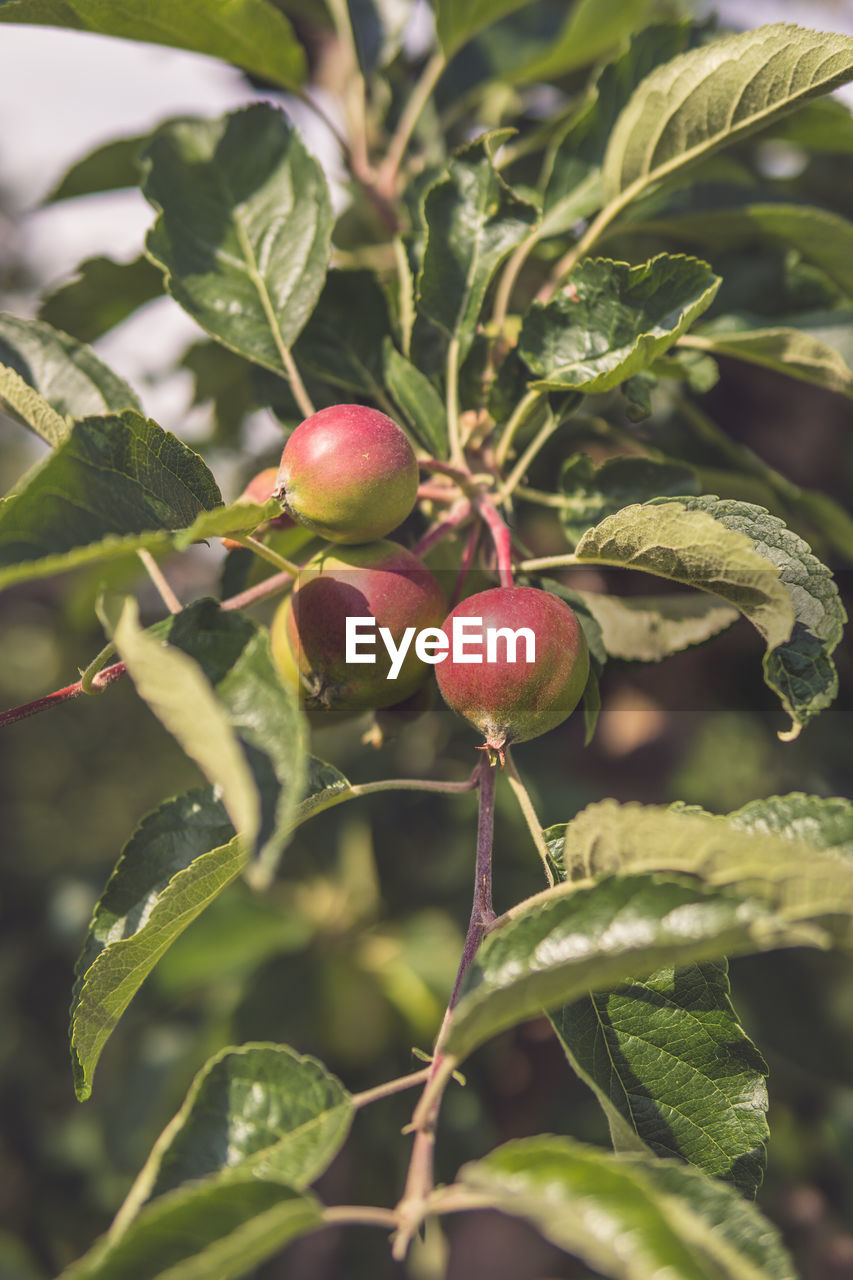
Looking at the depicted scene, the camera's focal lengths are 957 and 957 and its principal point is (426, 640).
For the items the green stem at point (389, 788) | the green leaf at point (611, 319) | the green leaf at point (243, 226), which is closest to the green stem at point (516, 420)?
the green leaf at point (611, 319)

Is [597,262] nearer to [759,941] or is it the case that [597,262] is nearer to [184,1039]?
[759,941]

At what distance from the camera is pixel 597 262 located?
0.94 m

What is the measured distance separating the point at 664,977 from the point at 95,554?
57 cm

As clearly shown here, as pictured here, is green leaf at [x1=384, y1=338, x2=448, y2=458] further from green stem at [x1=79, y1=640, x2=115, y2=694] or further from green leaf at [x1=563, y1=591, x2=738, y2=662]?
green stem at [x1=79, y1=640, x2=115, y2=694]

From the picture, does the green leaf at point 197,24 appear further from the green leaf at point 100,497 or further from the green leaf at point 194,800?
the green leaf at point 194,800

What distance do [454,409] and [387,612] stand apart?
1.03 ft

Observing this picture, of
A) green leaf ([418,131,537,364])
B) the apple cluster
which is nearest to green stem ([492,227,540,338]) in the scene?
green leaf ([418,131,537,364])

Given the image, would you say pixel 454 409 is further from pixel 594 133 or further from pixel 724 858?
pixel 724 858

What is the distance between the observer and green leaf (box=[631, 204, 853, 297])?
1182 millimetres

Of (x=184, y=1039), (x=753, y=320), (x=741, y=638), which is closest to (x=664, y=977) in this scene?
(x=753, y=320)

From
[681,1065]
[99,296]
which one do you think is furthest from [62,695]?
[99,296]

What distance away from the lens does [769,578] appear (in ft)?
2.47

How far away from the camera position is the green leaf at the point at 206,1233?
0.54 metres

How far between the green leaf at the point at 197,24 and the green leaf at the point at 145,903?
89cm
